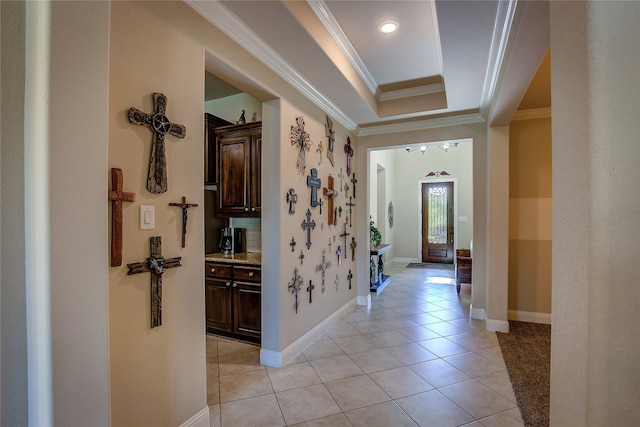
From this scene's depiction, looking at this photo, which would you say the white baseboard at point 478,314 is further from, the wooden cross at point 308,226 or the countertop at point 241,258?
the countertop at point 241,258

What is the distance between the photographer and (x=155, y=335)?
59.4 inches

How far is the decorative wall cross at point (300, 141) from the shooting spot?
109 inches

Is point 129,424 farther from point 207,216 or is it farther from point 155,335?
point 207,216

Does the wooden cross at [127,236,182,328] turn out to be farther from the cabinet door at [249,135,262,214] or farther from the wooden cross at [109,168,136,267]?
the cabinet door at [249,135,262,214]

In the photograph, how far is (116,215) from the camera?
4.30 ft

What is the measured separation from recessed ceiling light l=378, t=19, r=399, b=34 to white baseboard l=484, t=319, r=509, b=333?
128 inches

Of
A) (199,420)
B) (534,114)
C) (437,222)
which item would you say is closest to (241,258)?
(199,420)

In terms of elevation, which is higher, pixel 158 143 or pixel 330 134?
pixel 330 134

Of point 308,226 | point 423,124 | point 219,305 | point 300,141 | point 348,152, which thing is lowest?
point 219,305

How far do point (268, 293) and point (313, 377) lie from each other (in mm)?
780

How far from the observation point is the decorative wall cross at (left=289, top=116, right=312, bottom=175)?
2770 mm

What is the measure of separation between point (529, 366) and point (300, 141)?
2.89 m

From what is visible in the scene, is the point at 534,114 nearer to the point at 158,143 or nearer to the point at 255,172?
the point at 255,172

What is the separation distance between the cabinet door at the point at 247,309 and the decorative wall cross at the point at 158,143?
163cm
